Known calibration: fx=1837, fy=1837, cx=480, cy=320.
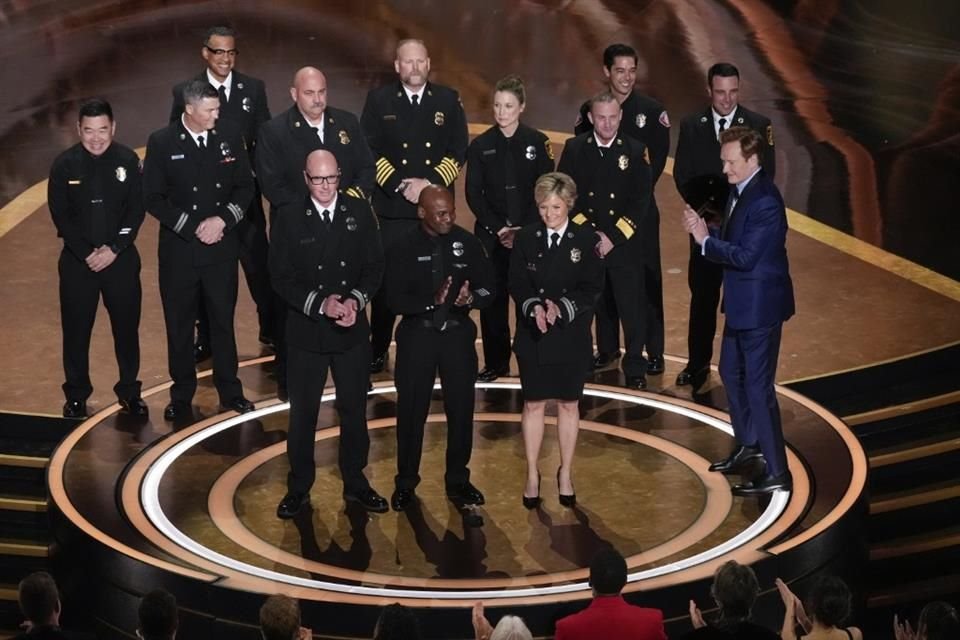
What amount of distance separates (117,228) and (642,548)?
10.4ft

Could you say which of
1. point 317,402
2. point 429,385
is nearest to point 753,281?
point 429,385

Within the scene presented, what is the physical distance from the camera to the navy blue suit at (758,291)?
824cm

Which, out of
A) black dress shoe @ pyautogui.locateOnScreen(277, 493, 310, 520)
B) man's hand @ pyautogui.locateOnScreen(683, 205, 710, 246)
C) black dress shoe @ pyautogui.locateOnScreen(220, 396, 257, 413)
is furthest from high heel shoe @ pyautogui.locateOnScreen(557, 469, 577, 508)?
black dress shoe @ pyautogui.locateOnScreen(220, 396, 257, 413)

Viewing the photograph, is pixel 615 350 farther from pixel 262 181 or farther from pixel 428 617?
pixel 428 617

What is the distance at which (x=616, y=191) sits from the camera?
9.52 metres

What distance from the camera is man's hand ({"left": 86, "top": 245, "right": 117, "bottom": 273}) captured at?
9.20 meters

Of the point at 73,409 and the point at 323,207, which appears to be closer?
the point at 323,207

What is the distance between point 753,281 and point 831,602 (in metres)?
2.27

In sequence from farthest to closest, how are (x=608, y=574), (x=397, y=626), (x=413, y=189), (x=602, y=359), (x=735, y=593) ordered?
(x=602, y=359) → (x=413, y=189) → (x=608, y=574) → (x=735, y=593) → (x=397, y=626)

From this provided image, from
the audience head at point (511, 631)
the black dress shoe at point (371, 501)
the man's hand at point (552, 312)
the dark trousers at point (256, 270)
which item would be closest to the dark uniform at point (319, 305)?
the black dress shoe at point (371, 501)

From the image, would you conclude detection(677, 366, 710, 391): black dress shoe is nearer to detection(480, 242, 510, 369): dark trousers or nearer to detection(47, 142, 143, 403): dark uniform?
detection(480, 242, 510, 369): dark trousers

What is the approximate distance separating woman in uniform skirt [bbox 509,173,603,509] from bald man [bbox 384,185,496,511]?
19 cm

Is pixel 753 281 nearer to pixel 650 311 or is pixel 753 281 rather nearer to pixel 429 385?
pixel 429 385

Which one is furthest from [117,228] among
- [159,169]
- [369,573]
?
[369,573]
